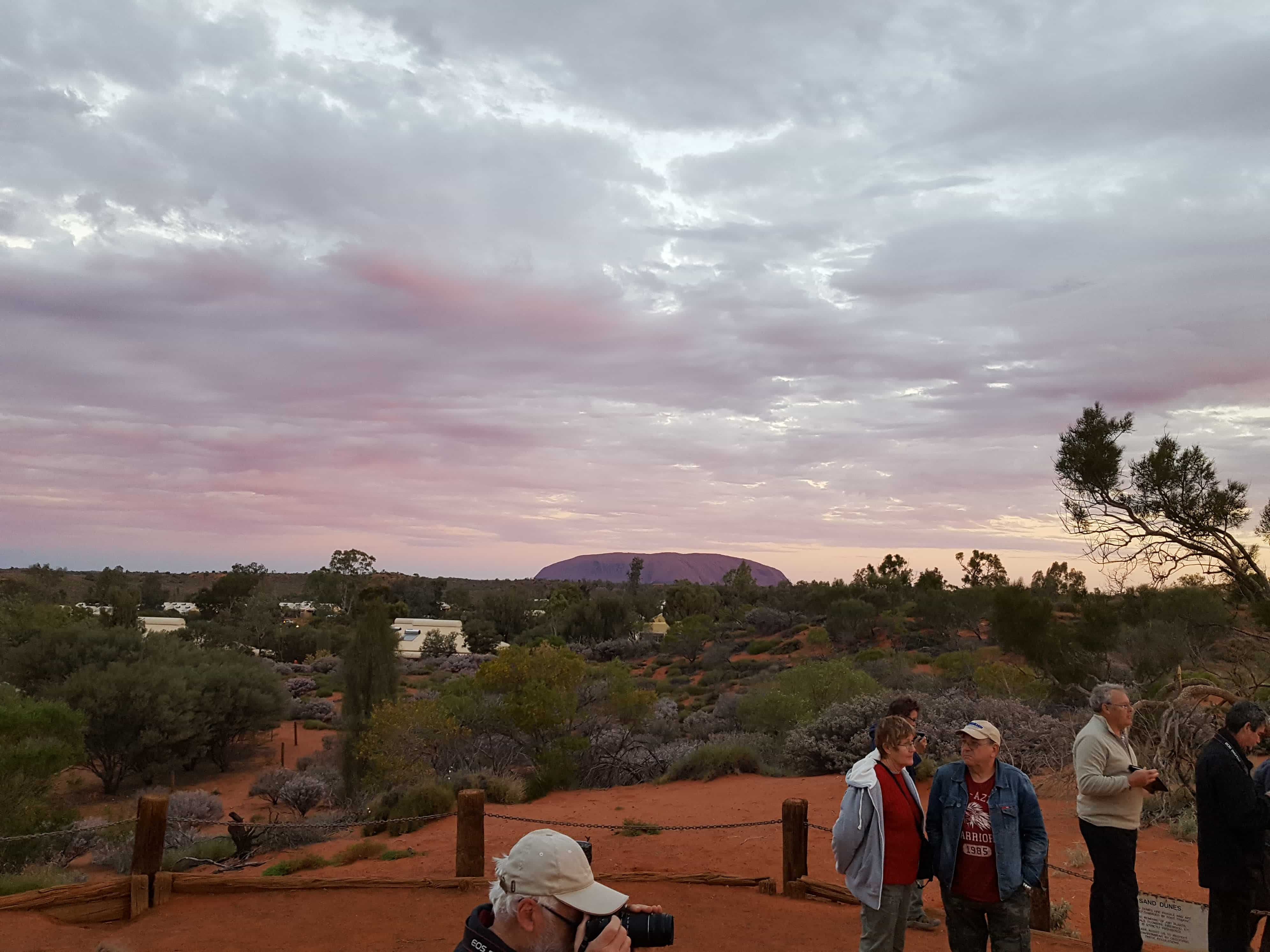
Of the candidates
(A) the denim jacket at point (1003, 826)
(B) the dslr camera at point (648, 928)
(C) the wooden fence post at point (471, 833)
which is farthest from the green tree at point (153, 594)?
(B) the dslr camera at point (648, 928)

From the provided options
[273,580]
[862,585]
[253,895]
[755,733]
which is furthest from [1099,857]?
[273,580]

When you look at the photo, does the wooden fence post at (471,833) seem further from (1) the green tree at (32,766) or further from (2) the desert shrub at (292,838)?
(1) the green tree at (32,766)

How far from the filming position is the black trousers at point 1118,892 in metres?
4.91

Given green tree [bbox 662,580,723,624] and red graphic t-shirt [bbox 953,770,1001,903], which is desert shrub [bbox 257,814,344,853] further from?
green tree [bbox 662,580,723,624]

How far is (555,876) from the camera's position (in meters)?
2.32

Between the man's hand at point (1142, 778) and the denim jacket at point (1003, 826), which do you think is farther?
the man's hand at point (1142, 778)

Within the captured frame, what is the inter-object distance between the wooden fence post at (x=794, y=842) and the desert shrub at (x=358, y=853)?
19.3 feet

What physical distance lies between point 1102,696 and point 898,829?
1.44 metres

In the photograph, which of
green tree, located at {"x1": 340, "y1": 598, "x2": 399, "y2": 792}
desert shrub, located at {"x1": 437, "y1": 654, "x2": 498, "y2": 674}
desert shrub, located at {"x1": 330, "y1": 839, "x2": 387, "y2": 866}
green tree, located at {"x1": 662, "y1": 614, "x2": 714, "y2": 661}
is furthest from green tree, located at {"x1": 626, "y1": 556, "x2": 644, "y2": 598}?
desert shrub, located at {"x1": 330, "y1": 839, "x2": 387, "y2": 866}

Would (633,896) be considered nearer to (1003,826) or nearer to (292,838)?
(1003,826)

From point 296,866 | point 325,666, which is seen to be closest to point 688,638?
point 325,666

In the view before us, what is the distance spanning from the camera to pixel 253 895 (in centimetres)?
829

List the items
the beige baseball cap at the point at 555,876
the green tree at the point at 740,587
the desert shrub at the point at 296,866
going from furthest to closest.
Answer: the green tree at the point at 740,587 → the desert shrub at the point at 296,866 → the beige baseball cap at the point at 555,876

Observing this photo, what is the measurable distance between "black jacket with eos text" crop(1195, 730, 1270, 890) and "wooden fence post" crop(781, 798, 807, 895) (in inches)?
144
